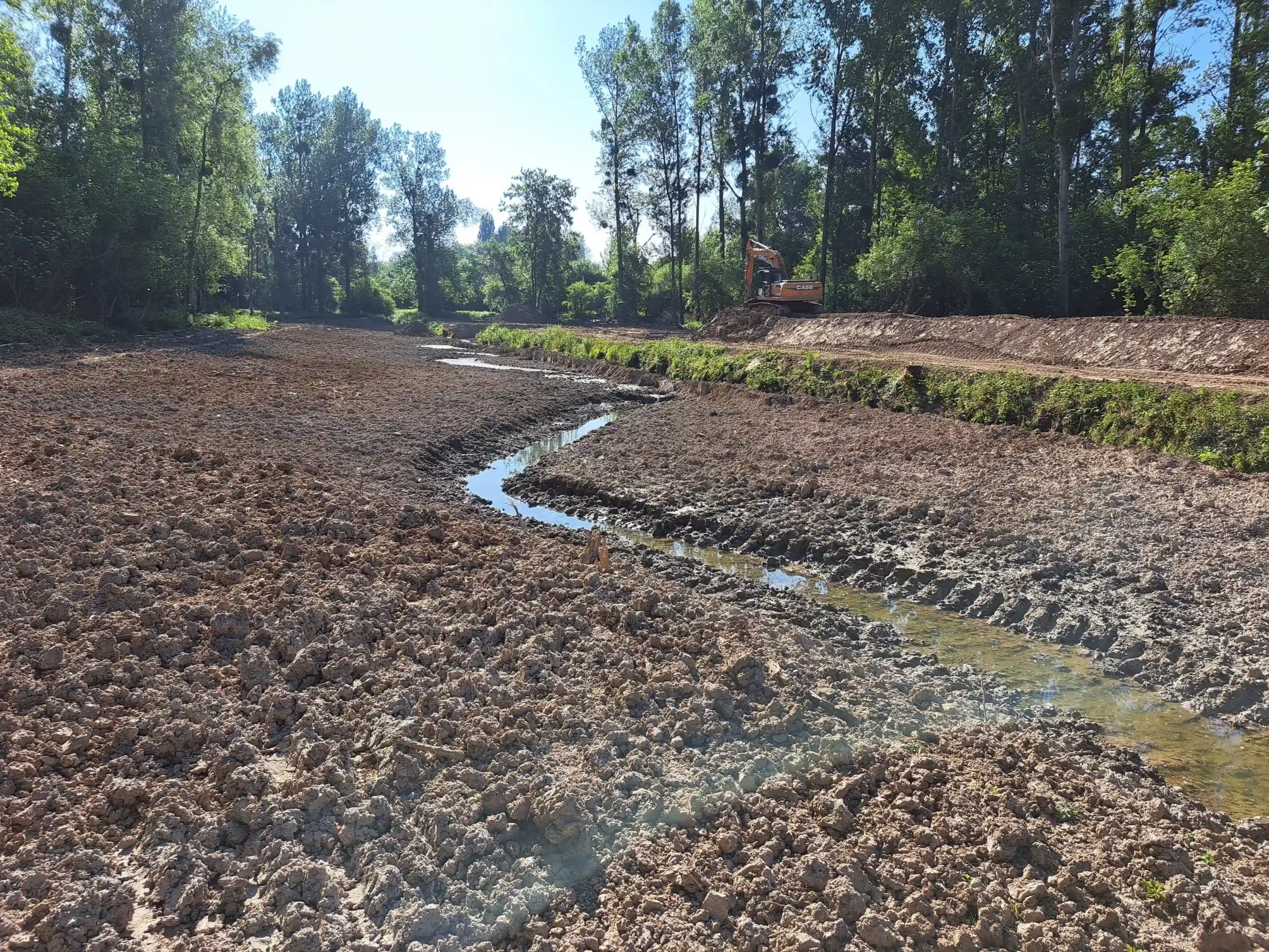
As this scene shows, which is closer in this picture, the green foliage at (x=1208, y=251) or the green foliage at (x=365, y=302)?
the green foliage at (x=1208, y=251)

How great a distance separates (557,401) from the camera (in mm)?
22969

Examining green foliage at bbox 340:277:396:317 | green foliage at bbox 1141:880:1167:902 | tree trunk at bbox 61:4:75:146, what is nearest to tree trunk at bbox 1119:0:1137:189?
green foliage at bbox 1141:880:1167:902

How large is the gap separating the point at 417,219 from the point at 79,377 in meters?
66.3

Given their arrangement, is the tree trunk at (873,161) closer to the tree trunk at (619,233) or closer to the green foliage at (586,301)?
the tree trunk at (619,233)

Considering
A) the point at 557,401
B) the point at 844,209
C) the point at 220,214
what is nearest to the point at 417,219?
the point at 220,214

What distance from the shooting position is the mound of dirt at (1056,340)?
17.0m

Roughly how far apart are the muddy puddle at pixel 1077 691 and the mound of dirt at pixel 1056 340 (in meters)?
11.6

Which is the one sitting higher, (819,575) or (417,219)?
(417,219)

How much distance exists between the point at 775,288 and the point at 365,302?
2052 inches

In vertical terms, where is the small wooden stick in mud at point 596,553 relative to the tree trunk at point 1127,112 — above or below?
below

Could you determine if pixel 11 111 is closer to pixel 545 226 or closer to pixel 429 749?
pixel 429 749

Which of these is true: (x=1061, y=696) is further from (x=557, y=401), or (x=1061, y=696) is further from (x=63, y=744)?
(x=557, y=401)

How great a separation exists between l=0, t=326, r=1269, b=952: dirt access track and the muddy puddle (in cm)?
42

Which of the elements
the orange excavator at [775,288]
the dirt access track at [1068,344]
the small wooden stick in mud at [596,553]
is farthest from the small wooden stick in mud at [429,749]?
the orange excavator at [775,288]
